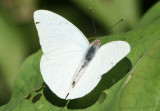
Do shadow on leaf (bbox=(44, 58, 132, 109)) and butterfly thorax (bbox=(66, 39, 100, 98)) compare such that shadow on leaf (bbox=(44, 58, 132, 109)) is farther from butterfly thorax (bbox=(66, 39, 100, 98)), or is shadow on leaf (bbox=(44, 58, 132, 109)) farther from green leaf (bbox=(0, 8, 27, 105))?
green leaf (bbox=(0, 8, 27, 105))

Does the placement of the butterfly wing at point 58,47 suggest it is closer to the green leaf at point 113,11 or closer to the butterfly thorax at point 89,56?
the butterfly thorax at point 89,56

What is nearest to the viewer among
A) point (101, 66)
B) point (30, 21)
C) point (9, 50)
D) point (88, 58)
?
point (101, 66)

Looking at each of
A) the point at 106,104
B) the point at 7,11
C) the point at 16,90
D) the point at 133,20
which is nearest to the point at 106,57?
the point at 106,104

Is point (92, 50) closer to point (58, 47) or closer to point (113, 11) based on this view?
point (58, 47)

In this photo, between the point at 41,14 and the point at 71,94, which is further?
the point at 41,14

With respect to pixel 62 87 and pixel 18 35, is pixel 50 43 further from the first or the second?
pixel 18 35

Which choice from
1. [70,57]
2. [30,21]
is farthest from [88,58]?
[30,21]

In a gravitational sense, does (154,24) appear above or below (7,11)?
above
